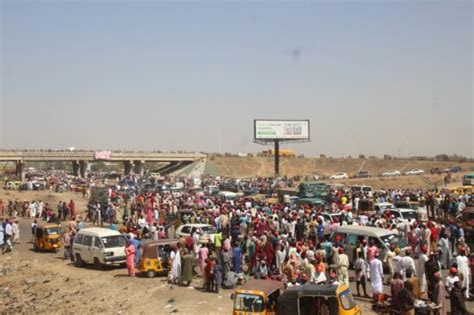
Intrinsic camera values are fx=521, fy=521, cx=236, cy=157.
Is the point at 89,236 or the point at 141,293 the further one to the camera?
the point at 89,236

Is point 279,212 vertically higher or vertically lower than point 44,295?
higher

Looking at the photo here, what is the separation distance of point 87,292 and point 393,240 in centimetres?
1085

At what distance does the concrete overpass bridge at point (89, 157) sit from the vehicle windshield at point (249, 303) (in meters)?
81.1

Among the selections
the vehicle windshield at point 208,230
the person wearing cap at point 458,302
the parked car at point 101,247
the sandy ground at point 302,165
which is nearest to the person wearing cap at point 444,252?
the person wearing cap at point 458,302

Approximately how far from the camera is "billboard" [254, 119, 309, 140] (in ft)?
247

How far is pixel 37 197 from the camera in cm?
5319

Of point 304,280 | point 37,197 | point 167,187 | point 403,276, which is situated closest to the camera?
point 403,276

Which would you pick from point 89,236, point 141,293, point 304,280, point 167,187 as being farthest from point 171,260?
point 167,187

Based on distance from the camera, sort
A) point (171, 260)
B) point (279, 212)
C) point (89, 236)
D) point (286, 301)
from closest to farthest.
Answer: point (286, 301) → point (171, 260) → point (89, 236) → point (279, 212)

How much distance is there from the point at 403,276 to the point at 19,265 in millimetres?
18351

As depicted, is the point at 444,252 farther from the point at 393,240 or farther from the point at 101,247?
the point at 101,247

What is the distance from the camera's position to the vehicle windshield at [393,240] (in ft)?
56.5

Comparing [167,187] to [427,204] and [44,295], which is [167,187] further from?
[44,295]

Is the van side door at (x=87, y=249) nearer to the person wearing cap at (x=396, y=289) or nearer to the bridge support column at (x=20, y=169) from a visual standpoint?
the person wearing cap at (x=396, y=289)
